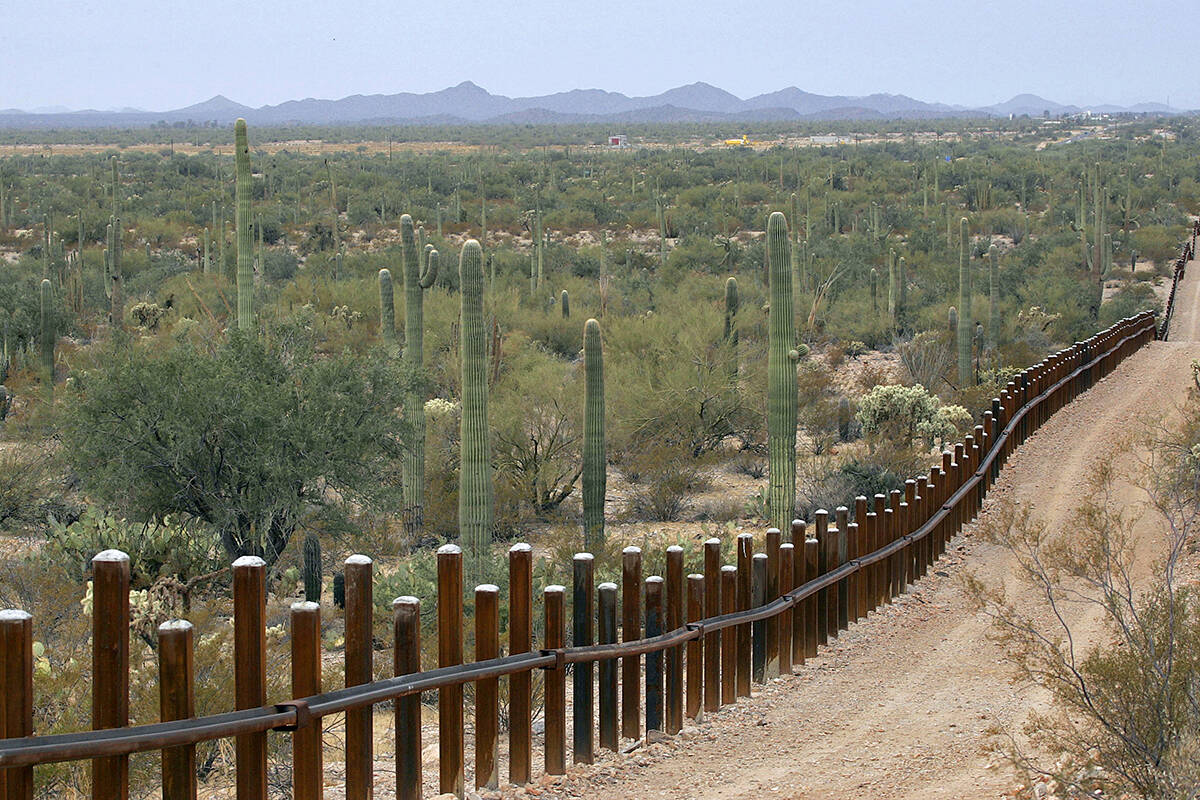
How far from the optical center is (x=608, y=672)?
6.12 m

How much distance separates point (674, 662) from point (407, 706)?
7.22 ft

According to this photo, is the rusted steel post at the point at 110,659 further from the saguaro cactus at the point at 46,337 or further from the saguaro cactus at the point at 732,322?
the saguaro cactus at the point at 46,337

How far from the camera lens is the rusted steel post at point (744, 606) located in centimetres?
741

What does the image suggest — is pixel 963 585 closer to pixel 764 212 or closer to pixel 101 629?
pixel 101 629

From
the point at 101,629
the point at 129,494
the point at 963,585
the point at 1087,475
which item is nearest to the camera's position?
the point at 101,629

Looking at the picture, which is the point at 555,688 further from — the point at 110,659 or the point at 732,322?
the point at 732,322

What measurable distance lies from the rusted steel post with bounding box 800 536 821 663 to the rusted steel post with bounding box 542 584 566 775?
9.81 feet

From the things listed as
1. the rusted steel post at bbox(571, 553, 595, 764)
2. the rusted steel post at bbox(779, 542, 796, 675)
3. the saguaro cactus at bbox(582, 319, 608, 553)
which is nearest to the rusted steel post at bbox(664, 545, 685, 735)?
the rusted steel post at bbox(571, 553, 595, 764)

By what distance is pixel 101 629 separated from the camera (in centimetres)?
372

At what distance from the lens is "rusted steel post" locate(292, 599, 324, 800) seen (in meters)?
4.27

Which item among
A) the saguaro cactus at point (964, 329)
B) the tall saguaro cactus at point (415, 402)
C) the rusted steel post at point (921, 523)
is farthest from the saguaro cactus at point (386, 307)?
the saguaro cactus at point (964, 329)

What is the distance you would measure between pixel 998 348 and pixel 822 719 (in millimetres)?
22191

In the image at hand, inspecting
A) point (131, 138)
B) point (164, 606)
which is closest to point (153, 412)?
point (164, 606)

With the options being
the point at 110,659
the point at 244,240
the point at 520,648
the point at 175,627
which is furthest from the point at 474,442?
the point at 110,659
